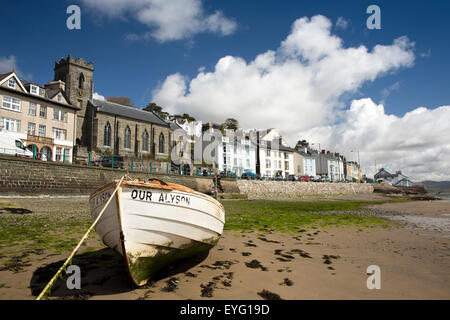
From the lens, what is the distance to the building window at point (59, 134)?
118 feet

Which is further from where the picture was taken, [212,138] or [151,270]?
[212,138]

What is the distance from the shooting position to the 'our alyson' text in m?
4.33

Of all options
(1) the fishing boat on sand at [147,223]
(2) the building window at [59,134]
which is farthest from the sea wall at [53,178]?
(1) the fishing boat on sand at [147,223]

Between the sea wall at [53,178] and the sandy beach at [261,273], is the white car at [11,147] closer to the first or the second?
the sea wall at [53,178]

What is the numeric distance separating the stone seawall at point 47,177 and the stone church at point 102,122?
78.0 feet

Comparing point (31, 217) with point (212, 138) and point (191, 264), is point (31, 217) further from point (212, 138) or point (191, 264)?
point (212, 138)

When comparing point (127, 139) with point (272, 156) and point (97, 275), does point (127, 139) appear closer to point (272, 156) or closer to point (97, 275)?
point (272, 156)

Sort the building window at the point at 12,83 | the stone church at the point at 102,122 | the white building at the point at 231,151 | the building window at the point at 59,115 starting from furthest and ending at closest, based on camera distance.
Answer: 1. the white building at the point at 231,151
2. the stone church at the point at 102,122
3. the building window at the point at 59,115
4. the building window at the point at 12,83

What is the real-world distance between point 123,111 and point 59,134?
1735cm

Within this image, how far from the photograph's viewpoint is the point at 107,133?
156ft
